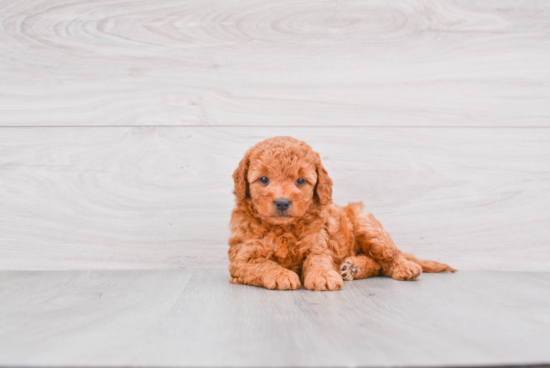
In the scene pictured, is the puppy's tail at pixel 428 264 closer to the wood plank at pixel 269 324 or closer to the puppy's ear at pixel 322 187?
the wood plank at pixel 269 324

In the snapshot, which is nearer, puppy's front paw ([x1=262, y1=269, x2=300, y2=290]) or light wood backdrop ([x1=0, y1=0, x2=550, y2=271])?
puppy's front paw ([x1=262, y1=269, x2=300, y2=290])

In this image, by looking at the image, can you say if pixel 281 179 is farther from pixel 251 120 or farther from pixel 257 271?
pixel 251 120

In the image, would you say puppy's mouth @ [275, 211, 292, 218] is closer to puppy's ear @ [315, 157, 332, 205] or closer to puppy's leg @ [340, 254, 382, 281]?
puppy's ear @ [315, 157, 332, 205]

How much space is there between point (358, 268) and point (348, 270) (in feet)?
0.21

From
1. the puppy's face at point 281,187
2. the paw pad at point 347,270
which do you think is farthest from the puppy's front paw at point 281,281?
the paw pad at point 347,270

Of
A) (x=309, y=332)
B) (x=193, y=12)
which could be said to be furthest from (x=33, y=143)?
(x=309, y=332)

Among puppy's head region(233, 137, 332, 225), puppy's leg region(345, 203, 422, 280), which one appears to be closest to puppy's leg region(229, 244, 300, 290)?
puppy's head region(233, 137, 332, 225)

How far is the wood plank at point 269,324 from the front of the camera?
1.03 metres

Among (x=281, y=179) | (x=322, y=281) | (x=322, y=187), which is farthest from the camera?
(x=322, y=187)

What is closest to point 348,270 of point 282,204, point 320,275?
point 320,275

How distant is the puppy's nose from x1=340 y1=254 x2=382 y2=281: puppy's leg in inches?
20.7

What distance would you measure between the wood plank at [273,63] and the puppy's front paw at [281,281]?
1.10m

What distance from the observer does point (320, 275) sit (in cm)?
187

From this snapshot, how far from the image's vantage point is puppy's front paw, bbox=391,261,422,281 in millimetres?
2170
